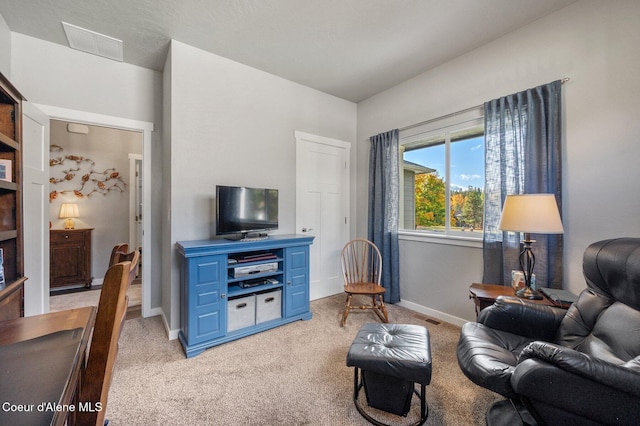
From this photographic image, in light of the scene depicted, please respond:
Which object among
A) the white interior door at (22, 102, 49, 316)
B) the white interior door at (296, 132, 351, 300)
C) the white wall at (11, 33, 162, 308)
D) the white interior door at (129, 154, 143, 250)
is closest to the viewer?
the white interior door at (22, 102, 49, 316)

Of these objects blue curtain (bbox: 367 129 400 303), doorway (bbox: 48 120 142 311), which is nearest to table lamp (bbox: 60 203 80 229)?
doorway (bbox: 48 120 142 311)

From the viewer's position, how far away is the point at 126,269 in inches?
25.2

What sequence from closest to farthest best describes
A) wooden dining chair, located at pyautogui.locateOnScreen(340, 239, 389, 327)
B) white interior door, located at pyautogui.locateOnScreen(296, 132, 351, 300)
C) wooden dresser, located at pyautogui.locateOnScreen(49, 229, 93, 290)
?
wooden dining chair, located at pyautogui.locateOnScreen(340, 239, 389, 327)
white interior door, located at pyautogui.locateOnScreen(296, 132, 351, 300)
wooden dresser, located at pyautogui.locateOnScreen(49, 229, 93, 290)

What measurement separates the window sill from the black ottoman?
137 centimetres

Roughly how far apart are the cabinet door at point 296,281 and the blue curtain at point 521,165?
1.76 meters

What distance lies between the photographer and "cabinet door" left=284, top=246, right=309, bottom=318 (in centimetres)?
278

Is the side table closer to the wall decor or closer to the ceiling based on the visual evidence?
the ceiling

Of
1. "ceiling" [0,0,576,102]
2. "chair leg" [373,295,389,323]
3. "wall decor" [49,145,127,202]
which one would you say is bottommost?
"chair leg" [373,295,389,323]

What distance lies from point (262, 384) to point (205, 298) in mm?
871

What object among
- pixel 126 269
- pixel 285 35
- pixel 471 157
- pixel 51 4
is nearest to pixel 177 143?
pixel 51 4

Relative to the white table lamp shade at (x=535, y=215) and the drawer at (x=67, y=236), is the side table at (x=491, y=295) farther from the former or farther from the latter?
the drawer at (x=67, y=236)

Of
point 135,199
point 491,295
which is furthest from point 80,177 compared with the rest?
point 491,295

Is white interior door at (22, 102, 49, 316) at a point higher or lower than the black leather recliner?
higher

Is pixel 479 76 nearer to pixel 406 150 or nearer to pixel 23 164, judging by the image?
pixel 406 150
